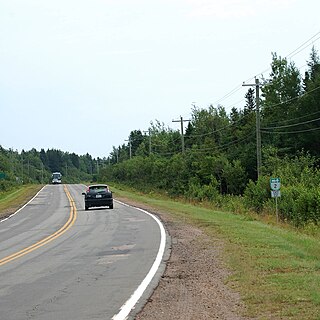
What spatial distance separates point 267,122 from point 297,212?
134 feet

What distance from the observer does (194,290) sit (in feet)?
34.6

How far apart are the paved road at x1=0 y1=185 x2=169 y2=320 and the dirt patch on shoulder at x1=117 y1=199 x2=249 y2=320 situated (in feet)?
0.97

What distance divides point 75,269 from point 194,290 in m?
4.14

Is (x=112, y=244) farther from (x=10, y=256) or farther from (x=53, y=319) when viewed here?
A: (x=53, y=319)

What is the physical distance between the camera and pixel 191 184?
208 ft

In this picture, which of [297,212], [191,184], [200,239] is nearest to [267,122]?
[191,184]

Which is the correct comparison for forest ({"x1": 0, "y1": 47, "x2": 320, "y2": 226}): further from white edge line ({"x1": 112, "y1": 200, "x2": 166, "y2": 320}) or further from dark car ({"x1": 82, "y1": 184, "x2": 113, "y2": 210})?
white edge line ({"x1": 112, "y1": 200, "x2": 166, "y2": 320})

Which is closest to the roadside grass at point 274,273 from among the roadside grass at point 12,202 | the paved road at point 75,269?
the paved road at point 75,269

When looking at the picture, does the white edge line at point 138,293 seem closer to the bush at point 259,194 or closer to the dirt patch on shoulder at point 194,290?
the dirt patch on shoulder at point 194,290

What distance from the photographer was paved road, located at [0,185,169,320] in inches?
369

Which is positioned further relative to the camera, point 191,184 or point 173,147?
point 173,147

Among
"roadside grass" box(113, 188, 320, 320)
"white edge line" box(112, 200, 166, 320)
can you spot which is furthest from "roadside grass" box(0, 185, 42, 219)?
"white edge line" box(112, 200, 166, 320)

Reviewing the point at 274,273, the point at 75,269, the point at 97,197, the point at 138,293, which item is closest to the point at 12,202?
the point at 97,197

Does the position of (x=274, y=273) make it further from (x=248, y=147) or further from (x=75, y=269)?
(x=248, y=147)
